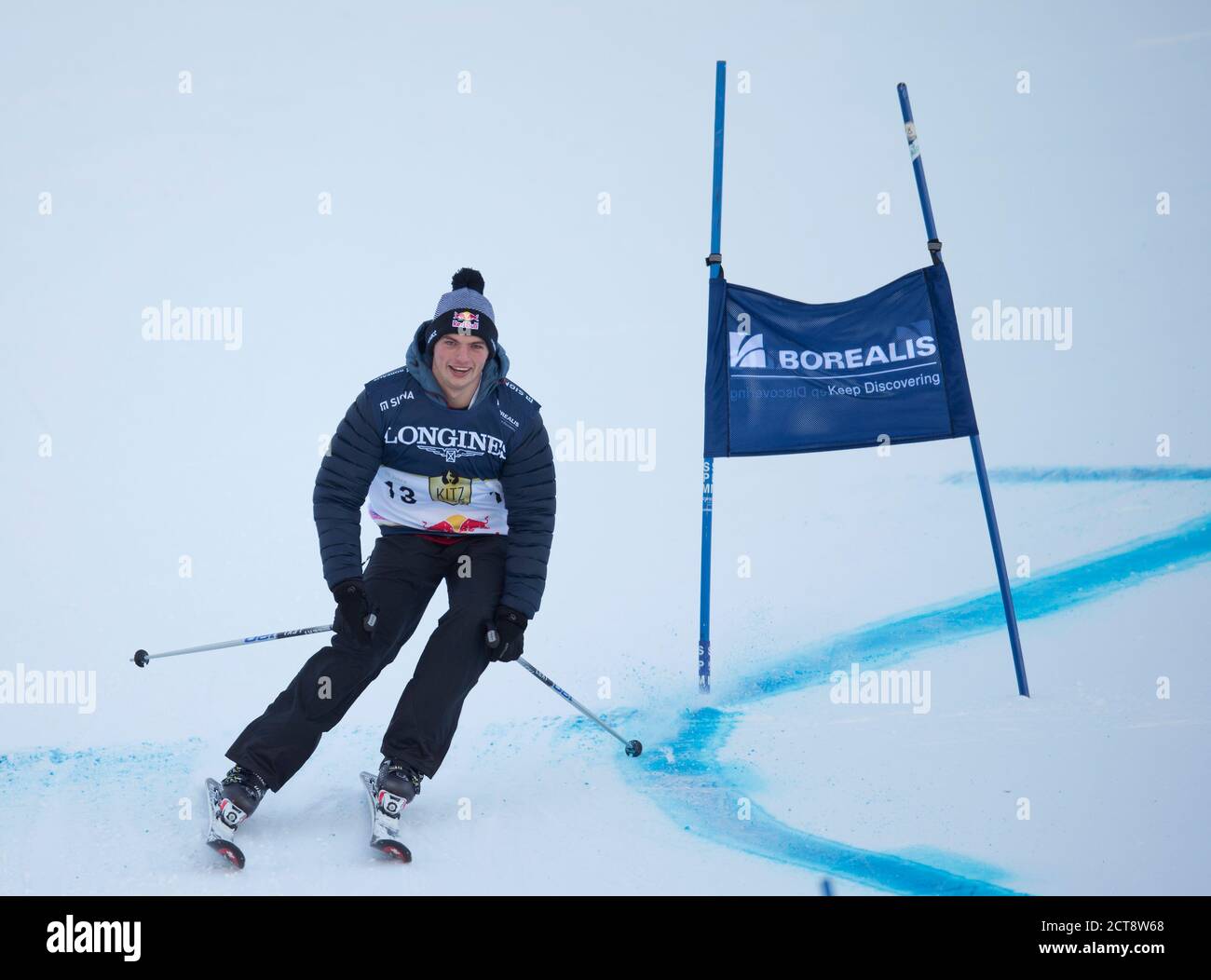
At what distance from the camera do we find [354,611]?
3.11m

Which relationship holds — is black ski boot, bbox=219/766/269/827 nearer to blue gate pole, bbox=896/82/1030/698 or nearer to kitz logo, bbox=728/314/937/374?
kitz logo, bbox=728/314/937/374

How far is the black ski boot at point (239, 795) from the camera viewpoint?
2893 millimetres

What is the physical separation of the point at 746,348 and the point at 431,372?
1534 millimetres

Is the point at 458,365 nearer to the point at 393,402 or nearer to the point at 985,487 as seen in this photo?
the point at 393,402

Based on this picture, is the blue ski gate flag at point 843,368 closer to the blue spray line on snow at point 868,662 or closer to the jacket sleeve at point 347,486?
the blue spray line on snow at point 868,662

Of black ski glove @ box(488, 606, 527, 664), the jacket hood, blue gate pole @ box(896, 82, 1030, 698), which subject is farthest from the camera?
blue gate pole @ box(896, 82, 1030, 698)

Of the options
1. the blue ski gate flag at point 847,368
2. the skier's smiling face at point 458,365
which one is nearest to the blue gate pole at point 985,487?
the blue ski gate flag at point 847,368

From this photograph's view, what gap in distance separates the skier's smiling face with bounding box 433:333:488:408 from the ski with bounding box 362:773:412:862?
4.08 feet

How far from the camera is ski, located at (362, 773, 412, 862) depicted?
2.89 meters

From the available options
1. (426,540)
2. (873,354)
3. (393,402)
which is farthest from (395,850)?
(873,354)

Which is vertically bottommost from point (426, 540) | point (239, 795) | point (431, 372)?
point (239, 795)

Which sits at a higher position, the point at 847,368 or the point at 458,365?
the point at 847,368

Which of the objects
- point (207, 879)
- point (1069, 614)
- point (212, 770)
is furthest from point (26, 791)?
point (1069, 614)

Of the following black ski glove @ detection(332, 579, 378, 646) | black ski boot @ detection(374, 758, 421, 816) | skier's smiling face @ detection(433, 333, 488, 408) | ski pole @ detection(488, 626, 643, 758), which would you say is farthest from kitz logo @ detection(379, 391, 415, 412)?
black ski boot @ detection(374, 758, 421, 816)
